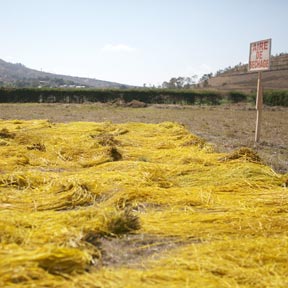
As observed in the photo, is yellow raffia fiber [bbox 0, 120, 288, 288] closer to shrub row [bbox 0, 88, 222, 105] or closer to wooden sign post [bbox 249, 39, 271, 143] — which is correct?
wooden sign post [bbox 249, 39, 271, 143]

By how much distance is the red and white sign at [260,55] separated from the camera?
10278mm

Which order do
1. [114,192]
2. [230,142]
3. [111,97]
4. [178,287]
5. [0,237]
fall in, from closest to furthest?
[178,287]
[0,237]
[114,192]
[230,142]
[111,97]

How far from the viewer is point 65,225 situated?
3.45m

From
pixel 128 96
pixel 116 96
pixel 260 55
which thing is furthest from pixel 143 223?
pixel 116 96

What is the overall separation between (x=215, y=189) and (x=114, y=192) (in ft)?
4.15

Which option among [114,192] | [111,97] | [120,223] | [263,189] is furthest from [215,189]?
[111,97]

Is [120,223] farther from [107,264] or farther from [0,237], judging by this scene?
[0,237]

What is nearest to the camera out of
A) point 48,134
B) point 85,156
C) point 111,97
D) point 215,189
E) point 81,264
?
point 81,264

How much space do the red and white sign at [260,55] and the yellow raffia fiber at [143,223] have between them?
4.41 meters

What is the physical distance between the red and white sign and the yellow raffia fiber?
174 inches

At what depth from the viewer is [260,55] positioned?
10.5m

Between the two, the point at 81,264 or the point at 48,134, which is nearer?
the point at 81,264

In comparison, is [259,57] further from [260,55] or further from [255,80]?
[255,80]

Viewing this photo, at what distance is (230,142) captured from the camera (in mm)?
10797
